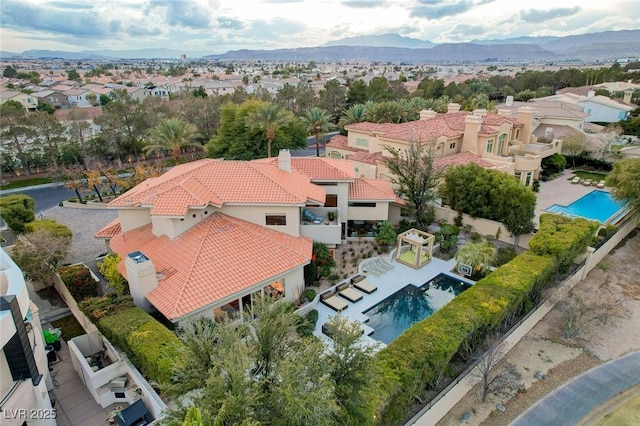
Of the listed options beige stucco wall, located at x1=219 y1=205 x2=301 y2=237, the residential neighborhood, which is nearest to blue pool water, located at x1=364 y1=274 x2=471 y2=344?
the residential neighborhood

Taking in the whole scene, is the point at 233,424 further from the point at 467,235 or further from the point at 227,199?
the point at 467,235

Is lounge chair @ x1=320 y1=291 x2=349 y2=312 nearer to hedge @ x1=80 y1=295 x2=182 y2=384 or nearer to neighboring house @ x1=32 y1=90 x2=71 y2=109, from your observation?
hedge @ x1=80 y1=295 x2=182 y2=384

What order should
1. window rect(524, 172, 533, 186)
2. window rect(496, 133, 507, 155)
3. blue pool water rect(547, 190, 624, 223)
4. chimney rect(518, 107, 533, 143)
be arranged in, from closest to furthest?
1. blue pool water rect(547, 190, 624, 223)
2. window rect(524, 172, 533, 186)
3. window rect(496, 133, 507, 155)
4. chimney rect(518, 107, 533, 143)

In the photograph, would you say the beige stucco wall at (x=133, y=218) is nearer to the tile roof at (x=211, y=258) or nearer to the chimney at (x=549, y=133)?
the tile roof at (x=211, y=258)

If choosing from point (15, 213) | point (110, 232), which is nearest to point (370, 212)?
point (110, 232)

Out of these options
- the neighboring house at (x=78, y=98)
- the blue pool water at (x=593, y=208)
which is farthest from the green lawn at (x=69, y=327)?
the neighboring house at (x=78, y=98)

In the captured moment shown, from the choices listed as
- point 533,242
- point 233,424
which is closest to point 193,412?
point 233,424
